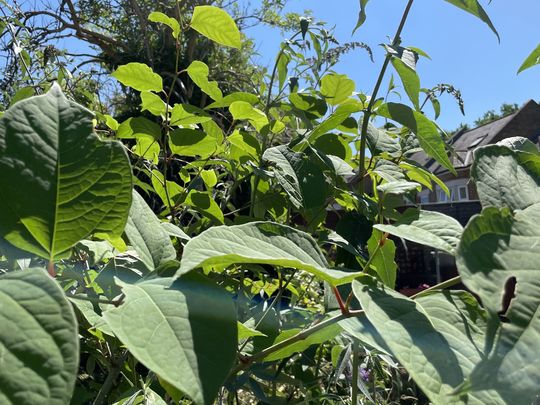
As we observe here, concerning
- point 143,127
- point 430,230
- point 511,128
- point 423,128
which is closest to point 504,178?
point 430,230

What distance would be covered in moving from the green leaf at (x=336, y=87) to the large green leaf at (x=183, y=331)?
56 cm

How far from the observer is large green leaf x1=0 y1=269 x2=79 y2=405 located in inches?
7.5

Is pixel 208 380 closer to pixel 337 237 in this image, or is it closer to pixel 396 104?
pixel 337 237

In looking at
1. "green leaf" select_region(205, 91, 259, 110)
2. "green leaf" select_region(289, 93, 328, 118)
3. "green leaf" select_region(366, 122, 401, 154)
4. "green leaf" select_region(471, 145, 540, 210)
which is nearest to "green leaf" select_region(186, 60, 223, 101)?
"green leaf" select_region(205, 91, 259, 110)

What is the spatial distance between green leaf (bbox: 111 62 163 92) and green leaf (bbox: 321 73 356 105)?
26 cm

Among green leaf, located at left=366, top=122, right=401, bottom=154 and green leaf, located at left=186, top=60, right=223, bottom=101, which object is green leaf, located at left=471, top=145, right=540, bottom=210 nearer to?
green leaf, located at left=366, top=122, right=401, bottom=154

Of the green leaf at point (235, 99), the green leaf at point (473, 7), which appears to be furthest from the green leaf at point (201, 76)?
the green leaf at point (473, 7)

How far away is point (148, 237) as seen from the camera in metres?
0.39

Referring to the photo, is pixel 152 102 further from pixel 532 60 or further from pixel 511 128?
pixel 511 128

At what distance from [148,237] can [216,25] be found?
383 millimetres

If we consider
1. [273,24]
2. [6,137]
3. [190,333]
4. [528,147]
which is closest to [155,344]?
[190,333]

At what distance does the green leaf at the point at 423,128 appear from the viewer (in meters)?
0.59

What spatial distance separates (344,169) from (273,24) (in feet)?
21.5

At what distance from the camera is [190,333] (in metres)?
0.24
